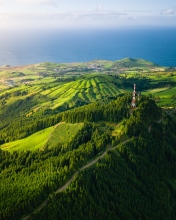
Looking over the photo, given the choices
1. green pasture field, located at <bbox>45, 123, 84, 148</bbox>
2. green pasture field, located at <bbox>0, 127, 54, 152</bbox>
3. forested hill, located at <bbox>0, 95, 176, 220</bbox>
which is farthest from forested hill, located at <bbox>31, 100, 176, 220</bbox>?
green pasture field, located at <bbox>0, 127, 54, 152</bbox>

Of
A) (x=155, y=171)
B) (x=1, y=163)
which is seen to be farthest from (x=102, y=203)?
(x=1, y=163)

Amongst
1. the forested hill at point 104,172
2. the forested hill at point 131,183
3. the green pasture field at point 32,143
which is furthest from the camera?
the green pasture field at point 32,143

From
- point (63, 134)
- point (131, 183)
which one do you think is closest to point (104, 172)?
point (131, 183)

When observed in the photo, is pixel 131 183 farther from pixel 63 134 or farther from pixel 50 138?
pixel 50 138

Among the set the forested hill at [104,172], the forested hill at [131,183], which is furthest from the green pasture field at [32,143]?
the forested hill at [131,183]

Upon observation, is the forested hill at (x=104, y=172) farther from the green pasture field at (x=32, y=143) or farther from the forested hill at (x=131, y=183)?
the green pasture field at (x=32, y=143)

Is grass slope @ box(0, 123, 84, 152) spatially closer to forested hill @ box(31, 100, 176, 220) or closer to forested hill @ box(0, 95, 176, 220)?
forested hill @ box(0, 95, 176, 220)

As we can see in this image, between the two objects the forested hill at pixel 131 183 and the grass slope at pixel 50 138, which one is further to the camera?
the grass slope at pixel 50 138

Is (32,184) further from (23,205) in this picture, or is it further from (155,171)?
(155,171)
